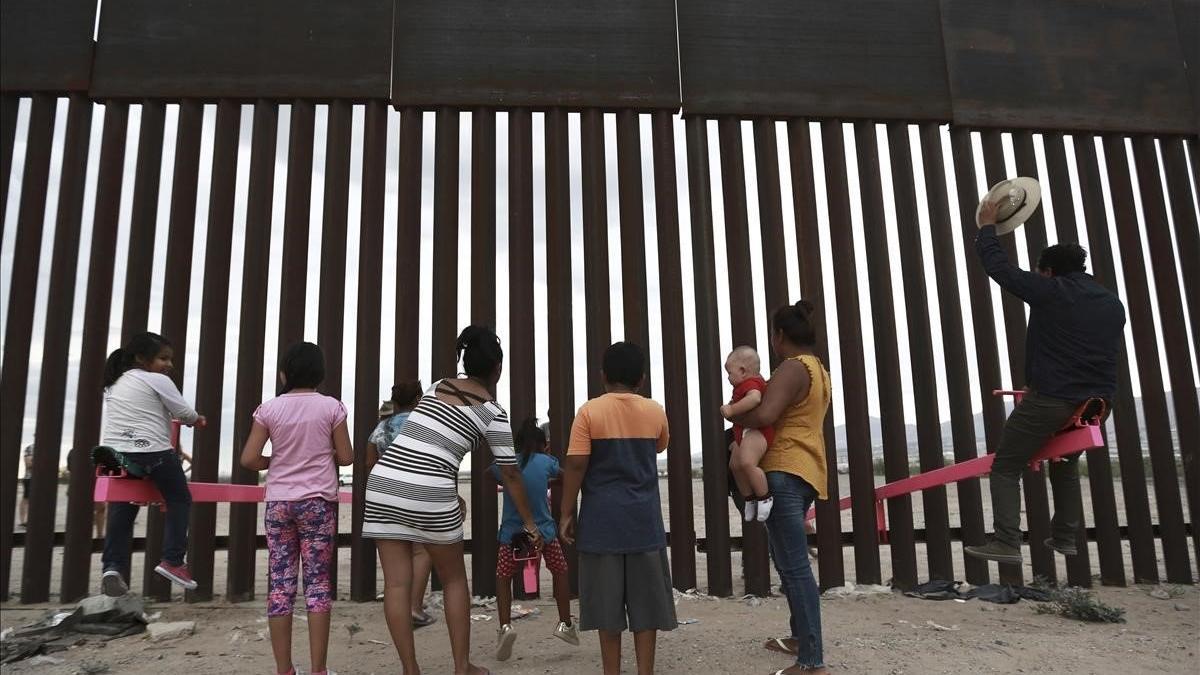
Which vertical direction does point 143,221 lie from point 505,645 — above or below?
above

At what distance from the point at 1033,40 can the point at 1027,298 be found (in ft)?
10.9

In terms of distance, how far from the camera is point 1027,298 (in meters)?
3.67

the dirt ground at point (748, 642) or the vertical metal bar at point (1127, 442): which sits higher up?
the vertical metal bar at point (1127, 442)

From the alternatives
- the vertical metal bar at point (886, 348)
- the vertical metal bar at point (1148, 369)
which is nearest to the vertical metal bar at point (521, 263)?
the vertical metal bar at point (886, 348)

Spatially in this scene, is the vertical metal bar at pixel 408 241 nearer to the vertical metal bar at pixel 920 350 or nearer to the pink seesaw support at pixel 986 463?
the pink seesaw support at pixel 986 463

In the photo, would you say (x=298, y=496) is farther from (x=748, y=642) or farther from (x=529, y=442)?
(x=748, y=642)

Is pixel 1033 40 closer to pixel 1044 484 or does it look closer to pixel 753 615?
pixel 1044 484

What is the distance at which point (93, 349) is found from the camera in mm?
5062

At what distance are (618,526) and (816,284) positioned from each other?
115 inches

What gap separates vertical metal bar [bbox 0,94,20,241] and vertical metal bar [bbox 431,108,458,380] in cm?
302

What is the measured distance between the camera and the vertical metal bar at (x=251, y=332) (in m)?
4.85

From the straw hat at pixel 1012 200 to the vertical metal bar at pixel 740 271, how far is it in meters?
1.78

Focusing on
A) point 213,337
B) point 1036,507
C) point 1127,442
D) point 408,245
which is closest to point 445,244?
point 408,245

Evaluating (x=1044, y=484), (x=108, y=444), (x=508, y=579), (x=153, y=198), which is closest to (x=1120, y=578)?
(x=1044, y=484)
